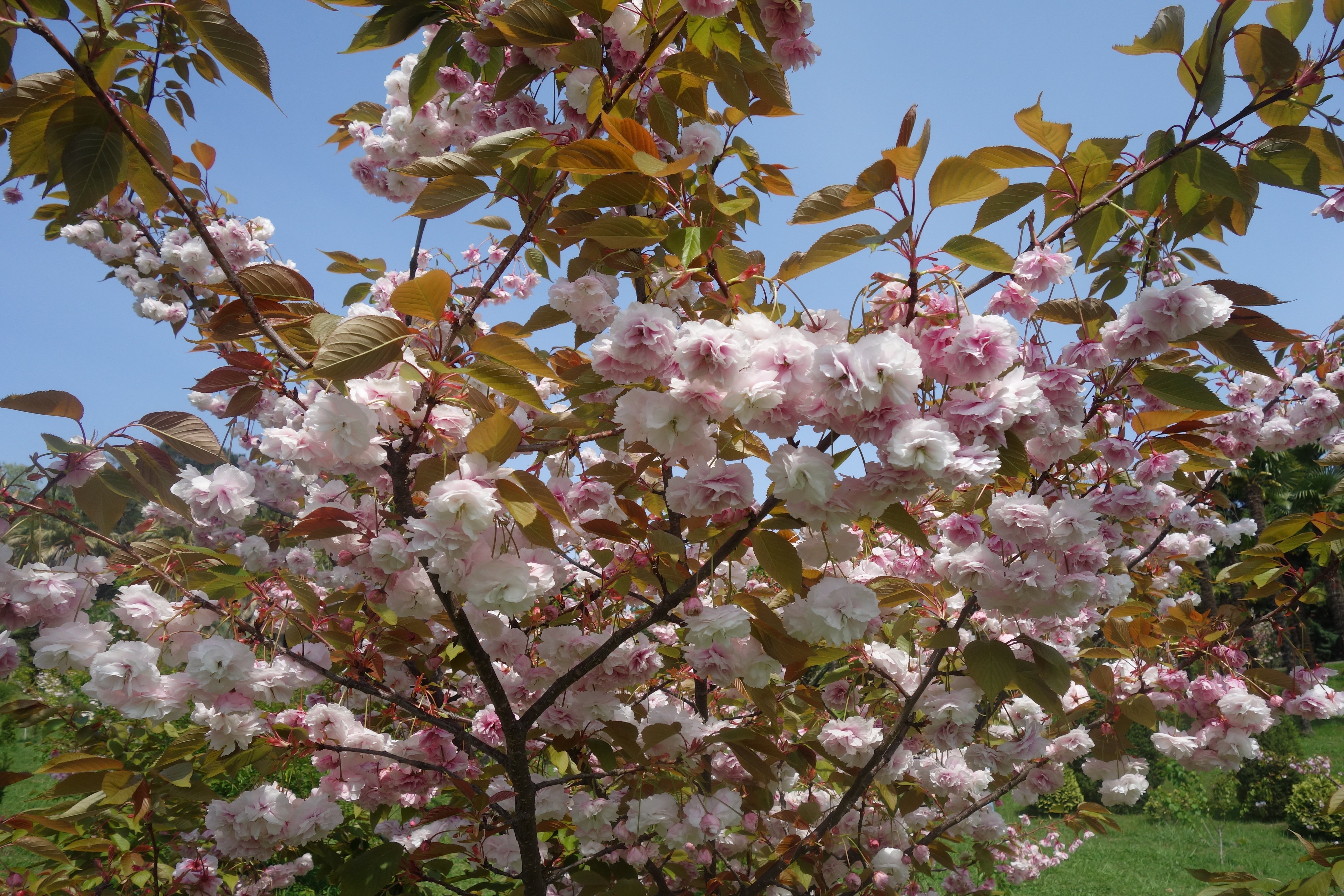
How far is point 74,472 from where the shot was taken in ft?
4.68

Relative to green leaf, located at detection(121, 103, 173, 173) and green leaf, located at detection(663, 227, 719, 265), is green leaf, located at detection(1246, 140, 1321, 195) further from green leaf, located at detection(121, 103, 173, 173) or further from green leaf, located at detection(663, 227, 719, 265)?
green leaf, located at detection(121, 103, 173, 173)

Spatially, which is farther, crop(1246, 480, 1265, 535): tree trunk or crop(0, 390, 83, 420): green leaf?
crop(1246, 480, 1265, 535): tree trunk

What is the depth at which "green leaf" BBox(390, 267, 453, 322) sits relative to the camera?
1.06 m

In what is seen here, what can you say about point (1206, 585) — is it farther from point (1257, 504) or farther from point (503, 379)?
point (503, 379)

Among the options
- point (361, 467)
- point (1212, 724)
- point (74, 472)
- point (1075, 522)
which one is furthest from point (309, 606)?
point (1212, 724)

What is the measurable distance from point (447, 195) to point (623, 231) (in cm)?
48

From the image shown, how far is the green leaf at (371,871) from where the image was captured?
1.61 metres

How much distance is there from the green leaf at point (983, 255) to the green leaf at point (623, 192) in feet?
1.60

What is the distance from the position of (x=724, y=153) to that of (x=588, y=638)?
54.0 inches

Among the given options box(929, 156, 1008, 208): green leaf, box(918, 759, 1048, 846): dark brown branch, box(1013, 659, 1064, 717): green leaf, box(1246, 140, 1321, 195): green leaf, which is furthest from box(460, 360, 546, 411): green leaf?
box(918, 759, 1048, 846): dark brown branch

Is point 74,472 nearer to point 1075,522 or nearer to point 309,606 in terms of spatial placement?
point 309,606

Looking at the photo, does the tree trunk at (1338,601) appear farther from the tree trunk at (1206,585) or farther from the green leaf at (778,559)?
the green leaf at (778,559)

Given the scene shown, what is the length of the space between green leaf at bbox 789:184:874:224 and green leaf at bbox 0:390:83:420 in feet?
4.73

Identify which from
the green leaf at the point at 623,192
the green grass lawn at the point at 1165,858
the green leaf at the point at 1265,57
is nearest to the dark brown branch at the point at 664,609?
the green leaf at the point at 623,192
